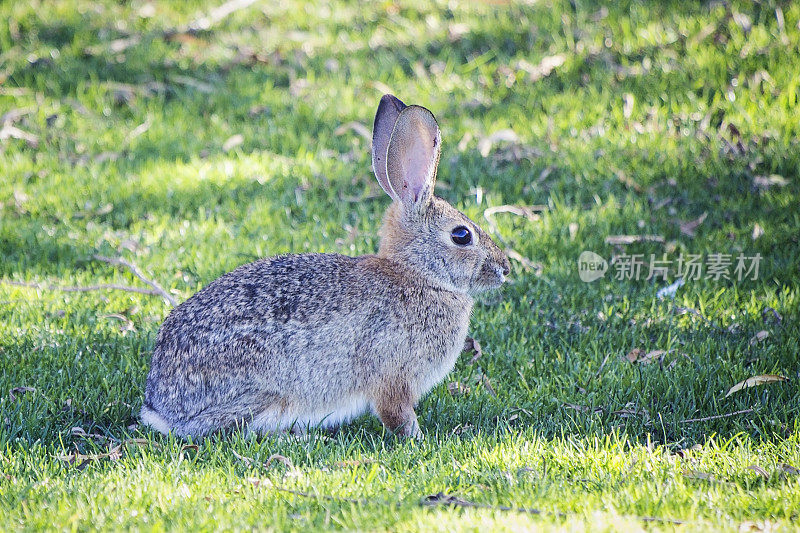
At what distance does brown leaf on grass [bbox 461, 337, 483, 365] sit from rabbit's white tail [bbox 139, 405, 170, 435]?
1909mm

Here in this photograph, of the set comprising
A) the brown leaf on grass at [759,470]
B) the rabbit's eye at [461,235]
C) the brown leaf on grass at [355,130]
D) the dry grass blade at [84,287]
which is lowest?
the brown leaf on grass at [759,470]

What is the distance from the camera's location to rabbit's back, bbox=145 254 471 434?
4.57m

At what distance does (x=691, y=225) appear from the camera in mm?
7074

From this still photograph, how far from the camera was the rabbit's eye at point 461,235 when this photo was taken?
5.11 meters

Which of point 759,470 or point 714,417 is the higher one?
point 759,470

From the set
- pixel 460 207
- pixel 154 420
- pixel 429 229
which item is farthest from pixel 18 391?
pixel 460 207

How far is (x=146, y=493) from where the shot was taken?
3.92m

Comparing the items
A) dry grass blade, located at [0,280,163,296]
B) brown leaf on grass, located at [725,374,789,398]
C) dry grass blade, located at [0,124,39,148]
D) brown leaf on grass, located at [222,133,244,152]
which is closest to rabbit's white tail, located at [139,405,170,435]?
dry grass blade, located at [0,280,163,296]

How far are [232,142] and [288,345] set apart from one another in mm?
4310

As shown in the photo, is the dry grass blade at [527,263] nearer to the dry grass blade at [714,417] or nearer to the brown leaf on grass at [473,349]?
the brown leaf on grass at [473,349]

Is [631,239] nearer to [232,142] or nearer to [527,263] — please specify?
[527,263]

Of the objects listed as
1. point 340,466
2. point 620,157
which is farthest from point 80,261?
point 620,157

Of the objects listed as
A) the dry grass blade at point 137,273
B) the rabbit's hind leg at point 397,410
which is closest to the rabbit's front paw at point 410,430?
the rabbit's hind leg at point 397,410

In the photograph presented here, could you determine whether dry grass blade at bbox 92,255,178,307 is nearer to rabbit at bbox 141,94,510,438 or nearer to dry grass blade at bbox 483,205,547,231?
rabbit at bbox 141,94,510,438
